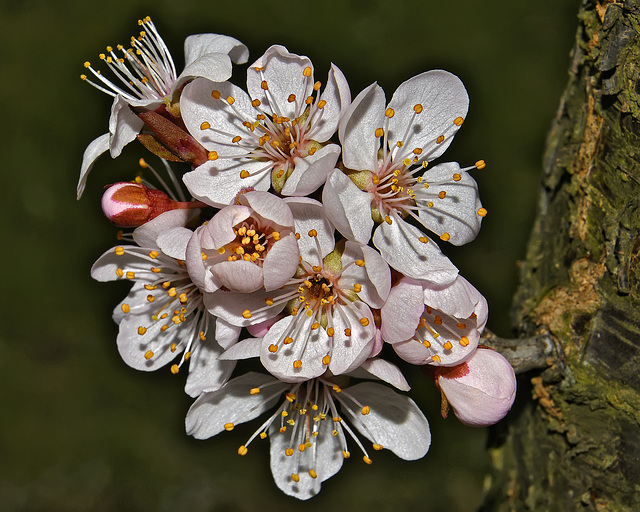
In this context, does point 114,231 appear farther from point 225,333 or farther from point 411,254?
point 411,254

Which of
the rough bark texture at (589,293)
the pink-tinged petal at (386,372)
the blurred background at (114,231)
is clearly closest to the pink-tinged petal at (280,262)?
the pink-tinged petal at (386,372)

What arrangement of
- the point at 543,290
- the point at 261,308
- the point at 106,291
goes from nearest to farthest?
the point at 261,308
the point at 543,290
the point at 106,291

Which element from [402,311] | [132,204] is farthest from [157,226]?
[402,311]

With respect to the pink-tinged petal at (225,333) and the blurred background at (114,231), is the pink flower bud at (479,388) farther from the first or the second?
the blurred background at (114,231)

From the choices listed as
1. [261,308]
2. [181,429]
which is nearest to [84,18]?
[181,429]

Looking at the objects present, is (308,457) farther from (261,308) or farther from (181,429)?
(181,429)
